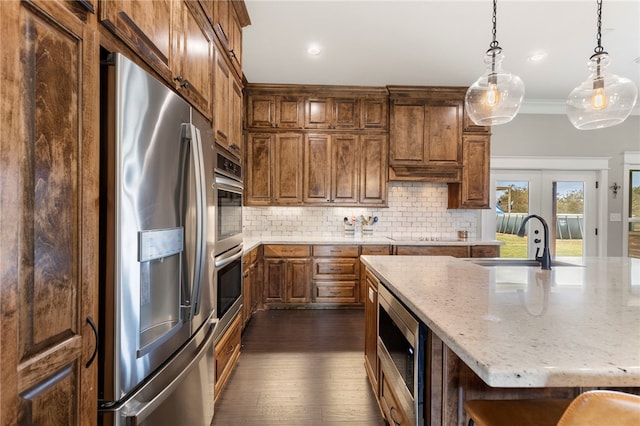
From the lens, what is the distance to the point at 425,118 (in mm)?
4105

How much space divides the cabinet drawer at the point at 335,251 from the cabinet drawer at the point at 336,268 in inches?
2.5

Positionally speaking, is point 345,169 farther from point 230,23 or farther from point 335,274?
point 230,23

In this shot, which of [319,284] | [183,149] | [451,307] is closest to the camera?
[451,307]

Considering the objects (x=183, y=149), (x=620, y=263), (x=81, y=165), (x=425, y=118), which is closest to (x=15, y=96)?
(x=81, y=165)

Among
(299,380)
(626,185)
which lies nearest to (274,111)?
(299,380)

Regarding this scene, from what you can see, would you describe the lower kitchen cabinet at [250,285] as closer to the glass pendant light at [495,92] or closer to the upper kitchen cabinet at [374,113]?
the upper kitchen cabinet at [374,113]

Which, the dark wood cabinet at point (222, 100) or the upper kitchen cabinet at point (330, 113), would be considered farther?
the upper kitchen cabinet at point (330, 113)

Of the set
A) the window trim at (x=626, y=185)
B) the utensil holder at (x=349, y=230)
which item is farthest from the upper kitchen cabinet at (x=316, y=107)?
the window trim at (x=626, y=185)

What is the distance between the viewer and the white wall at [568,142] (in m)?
4.54

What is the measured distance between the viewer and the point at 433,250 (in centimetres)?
388

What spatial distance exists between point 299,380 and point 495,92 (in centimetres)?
234

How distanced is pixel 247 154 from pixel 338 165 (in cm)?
119

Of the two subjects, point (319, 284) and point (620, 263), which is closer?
point (620, 263)

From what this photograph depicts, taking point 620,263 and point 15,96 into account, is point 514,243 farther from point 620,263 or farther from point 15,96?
point 15,96
